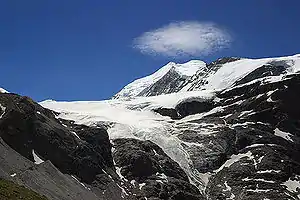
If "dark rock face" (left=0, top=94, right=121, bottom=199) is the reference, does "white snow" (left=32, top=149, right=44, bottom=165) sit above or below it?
below

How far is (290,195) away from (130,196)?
5895 centimetres

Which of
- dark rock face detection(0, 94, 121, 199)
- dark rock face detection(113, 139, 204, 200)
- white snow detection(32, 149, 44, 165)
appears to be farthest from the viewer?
dark rock face detection(113, 139, 204, 200)

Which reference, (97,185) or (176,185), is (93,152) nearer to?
(97,185)

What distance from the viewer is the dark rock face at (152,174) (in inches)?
6629

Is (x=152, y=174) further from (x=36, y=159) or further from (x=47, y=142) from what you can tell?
(x=36, y=159)

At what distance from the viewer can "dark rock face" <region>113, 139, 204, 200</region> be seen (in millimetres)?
168375

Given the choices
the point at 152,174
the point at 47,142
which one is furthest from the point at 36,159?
the point at 152,174

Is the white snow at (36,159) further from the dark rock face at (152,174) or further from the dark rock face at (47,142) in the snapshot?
the dark rock face at (152,174)

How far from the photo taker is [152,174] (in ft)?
592

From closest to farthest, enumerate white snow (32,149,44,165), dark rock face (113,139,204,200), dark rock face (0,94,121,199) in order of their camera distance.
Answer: white snow (32,149,44,165) → dark rock face (0,94,121,199) → dark rock face (113,139,204,200)

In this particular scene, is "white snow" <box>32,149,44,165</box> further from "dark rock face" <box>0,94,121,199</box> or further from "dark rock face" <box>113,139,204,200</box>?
"dark rock face" <box>113,139,204,200</box>

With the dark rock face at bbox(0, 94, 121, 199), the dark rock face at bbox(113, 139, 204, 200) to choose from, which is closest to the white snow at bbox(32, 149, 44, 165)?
the dark rock face at bbox(0, 94, 121, 199)

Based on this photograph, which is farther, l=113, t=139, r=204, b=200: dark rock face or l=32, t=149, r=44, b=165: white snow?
l=113, t=139, r=204, b=200: dark rock face

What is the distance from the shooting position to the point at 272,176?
189 metres
